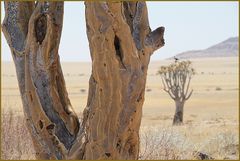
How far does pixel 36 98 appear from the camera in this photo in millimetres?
5621

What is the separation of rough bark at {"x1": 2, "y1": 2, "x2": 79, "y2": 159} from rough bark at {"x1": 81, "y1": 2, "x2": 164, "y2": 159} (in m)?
0.52

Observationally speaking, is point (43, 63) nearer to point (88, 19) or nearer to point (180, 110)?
point (88, 19)

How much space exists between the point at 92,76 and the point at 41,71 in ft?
2.57

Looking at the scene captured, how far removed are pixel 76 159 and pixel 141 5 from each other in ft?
5.70

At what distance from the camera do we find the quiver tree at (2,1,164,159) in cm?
479

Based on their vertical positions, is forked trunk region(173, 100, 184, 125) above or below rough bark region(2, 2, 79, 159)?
below

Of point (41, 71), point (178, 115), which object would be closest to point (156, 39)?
point (41, 71)

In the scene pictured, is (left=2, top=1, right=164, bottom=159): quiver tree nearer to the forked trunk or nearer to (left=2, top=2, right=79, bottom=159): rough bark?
(left=2, top=2, right=79, bottom=159): rough bark

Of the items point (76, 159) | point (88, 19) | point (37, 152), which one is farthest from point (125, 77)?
point (37, 152)

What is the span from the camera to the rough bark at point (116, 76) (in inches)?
186

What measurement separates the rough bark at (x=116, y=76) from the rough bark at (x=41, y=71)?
52cm

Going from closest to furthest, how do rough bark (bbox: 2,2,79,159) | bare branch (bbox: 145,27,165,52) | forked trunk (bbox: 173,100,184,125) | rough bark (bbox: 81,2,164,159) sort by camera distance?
1. rough bark (bbox: 81,2,164,159)
2. bare branch (bbox: 145,27,165,52)
3. rough bark (bbox: 2,2,79,159)
4. forked trunk (bbox: 173,100,184,125)

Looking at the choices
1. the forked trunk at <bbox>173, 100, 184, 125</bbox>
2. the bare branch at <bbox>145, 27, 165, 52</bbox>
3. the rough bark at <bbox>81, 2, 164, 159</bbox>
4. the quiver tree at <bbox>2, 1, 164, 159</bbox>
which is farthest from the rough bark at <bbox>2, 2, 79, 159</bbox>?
the forked trunk at <bbox>173, 100, 184, 125</bbox>

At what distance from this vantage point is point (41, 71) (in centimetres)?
567
